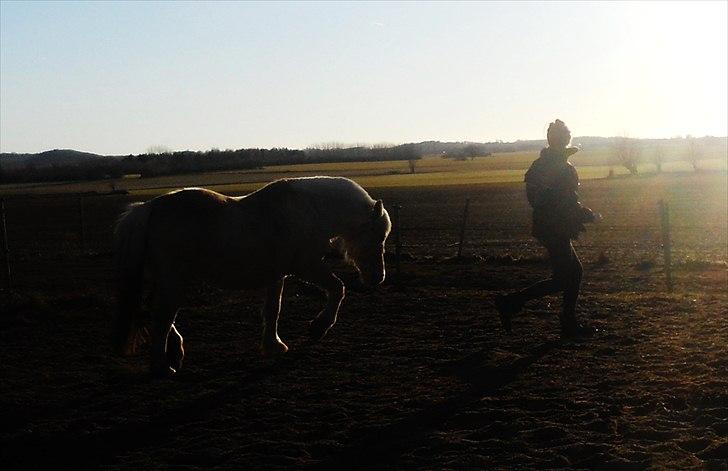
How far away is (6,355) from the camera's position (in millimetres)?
8141

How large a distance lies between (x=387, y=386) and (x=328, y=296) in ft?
4.64

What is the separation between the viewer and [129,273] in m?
6.74

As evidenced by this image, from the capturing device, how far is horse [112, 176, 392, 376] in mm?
6746

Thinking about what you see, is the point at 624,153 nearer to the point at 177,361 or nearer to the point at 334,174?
the point at 334,174

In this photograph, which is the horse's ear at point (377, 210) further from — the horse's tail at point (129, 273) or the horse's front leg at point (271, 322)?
the horse's tail at point (129, 273)

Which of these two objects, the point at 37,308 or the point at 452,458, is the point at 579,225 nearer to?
the point at 452,458

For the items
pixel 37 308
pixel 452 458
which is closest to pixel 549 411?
pixel 452 458

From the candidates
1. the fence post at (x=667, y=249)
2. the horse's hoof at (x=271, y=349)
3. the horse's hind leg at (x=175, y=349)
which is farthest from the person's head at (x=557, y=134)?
the fence post at (x=667, y=249)

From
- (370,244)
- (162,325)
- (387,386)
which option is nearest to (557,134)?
(370,244)

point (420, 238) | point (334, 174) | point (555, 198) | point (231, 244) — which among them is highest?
point (555, 198)

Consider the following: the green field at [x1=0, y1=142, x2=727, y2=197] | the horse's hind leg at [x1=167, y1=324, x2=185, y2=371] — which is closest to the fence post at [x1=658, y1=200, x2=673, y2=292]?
the horse's hind leg at [x1=167, y1=324, x2=185, y2=371]

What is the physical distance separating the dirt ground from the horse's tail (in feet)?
1.27

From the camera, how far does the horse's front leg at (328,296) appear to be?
7.55m

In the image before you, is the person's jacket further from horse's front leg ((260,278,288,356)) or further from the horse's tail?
the horse's tail
